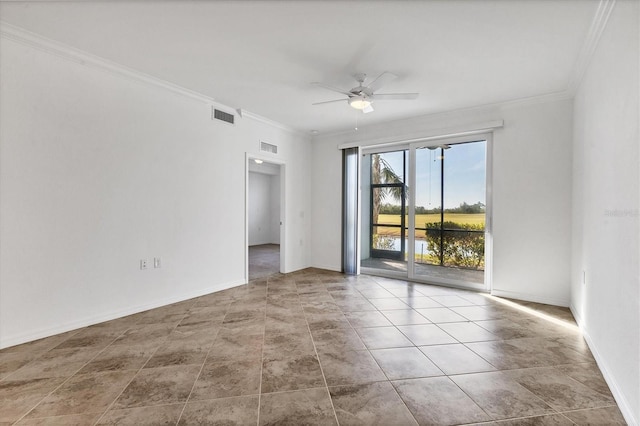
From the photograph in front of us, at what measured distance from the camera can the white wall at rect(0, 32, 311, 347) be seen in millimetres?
2598

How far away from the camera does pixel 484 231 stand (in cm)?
449

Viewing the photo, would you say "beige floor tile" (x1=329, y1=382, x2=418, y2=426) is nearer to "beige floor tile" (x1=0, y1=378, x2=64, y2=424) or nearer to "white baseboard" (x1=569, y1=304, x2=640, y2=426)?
"white baseboard" (x1=569, y1=304, x2=640, y2=426)

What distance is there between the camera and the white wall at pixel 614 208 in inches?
67.9

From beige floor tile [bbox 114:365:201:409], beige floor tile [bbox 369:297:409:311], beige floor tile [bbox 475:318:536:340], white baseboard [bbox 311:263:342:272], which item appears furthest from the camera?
white baseboard [bbox 311:263:342:272]

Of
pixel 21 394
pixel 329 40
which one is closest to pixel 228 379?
pixel 21 394

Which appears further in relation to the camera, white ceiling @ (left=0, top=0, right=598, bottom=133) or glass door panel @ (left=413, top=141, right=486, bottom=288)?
glass door panel @ (left=413, top=141, right=486, bottom=288)

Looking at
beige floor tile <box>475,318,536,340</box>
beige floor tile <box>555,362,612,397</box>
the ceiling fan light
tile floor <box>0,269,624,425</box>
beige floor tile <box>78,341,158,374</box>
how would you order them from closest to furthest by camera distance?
tile floor <box>0,269,624,425</box>
beige floor tile <box>555,362,612,397</box>
beige floor tile <box>78,341,158,374</box>
beige floor tile <box>475,318,536,340</box>
the ceiling fan light

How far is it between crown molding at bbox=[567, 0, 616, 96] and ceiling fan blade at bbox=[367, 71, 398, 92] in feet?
5.31

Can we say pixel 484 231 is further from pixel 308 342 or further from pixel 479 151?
pixel 308 342

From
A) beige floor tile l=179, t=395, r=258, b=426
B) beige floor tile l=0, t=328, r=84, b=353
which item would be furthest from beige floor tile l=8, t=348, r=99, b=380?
beige floor tile l=179, t=395, r=258, b=426

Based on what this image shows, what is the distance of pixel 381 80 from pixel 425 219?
270 cm

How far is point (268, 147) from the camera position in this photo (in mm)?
5246

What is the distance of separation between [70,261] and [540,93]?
19.7 ft

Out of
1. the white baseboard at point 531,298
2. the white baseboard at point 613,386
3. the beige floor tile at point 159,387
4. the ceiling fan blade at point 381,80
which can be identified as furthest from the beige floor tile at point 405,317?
the ceiling fan blade at point 381,80
